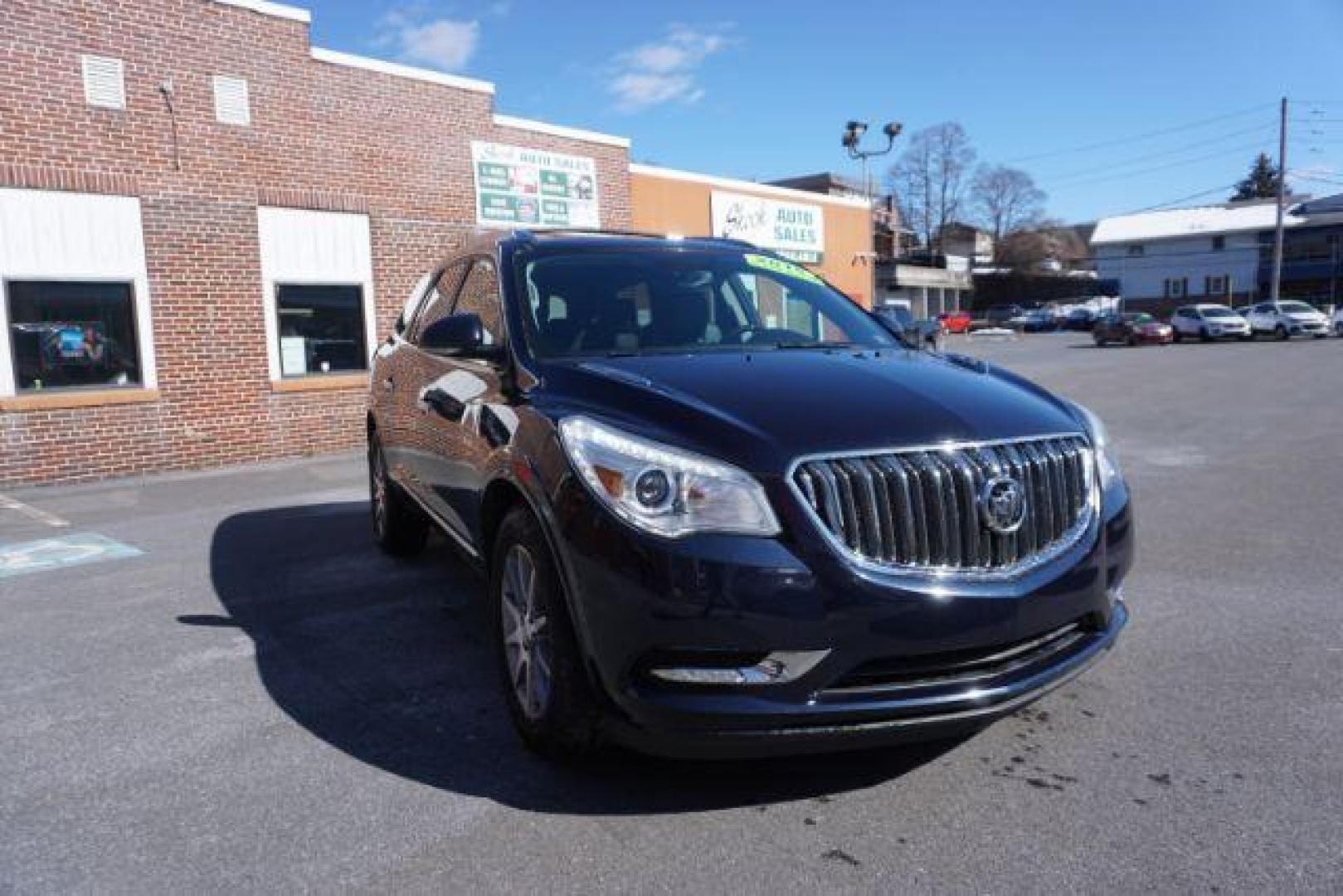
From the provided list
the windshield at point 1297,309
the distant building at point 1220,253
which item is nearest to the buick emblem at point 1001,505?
the windshield at point 1297,309

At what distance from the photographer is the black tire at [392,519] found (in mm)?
5879

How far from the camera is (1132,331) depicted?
1449 inches

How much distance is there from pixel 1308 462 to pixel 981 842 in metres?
8.14

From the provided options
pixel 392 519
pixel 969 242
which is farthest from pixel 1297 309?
pixel 969 242

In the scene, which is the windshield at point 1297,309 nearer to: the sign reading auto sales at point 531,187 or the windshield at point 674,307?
the sign reading auto sales at point 531,187

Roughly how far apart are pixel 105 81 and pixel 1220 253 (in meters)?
68.4

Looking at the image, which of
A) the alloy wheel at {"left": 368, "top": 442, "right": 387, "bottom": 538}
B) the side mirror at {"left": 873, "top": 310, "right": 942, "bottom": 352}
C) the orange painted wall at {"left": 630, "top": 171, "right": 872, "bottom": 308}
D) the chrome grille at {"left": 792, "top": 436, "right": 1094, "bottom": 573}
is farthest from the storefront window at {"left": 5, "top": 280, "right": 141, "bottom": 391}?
the chrome grille at {"left": 792, "top": 436, "right": 1094, "bottom": 573}

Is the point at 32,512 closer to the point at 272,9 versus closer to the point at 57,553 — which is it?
the point at 57,553

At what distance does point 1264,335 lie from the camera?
37.9 metres

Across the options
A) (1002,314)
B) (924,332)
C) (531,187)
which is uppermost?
(531,187)

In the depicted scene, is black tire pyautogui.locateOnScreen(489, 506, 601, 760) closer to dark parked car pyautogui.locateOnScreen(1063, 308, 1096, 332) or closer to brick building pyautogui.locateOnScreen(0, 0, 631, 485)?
brick building pyautogui.locateOnScreen(0, 0, 631, 485)

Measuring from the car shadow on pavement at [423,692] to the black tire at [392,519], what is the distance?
0.33 feet

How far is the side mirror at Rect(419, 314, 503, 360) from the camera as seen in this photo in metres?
3.64

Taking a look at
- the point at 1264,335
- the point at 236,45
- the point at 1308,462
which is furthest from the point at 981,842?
the point at 1264,335
